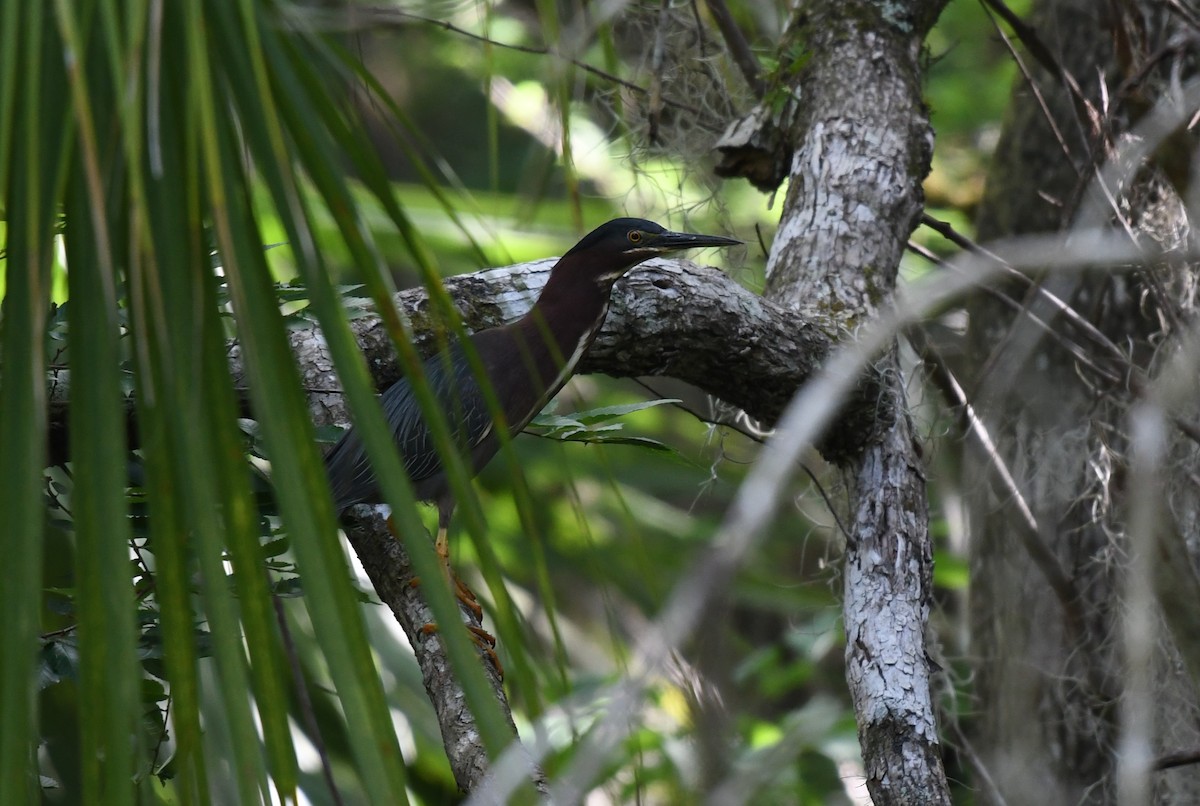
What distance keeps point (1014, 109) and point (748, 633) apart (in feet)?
16.6

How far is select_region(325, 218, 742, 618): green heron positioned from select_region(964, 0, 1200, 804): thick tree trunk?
0.89 metres

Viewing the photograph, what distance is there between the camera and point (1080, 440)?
9.92ft

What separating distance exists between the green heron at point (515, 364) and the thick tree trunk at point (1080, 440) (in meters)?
0.89

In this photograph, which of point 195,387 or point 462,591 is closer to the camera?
point 195,387

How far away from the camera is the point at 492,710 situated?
60 cm

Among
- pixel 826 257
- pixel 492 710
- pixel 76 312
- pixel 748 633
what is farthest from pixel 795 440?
pixel 748 633

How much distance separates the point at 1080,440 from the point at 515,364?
1545mm

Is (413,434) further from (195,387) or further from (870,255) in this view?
(195,387)

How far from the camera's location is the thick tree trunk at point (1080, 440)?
103 inches

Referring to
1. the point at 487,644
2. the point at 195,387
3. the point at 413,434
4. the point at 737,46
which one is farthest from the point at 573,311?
the point at 195,387

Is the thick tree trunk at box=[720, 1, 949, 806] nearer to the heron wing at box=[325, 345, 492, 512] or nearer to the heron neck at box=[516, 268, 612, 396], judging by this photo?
the heron neck at box=[516, 268, 612, 396]

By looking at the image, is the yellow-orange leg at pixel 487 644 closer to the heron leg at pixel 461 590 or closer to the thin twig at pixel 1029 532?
the heron leg at pixel 461 590

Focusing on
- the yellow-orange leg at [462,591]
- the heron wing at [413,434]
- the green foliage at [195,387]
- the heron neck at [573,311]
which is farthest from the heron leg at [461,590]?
the green foliage at [195,387]

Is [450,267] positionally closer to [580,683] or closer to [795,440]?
[580,683]
